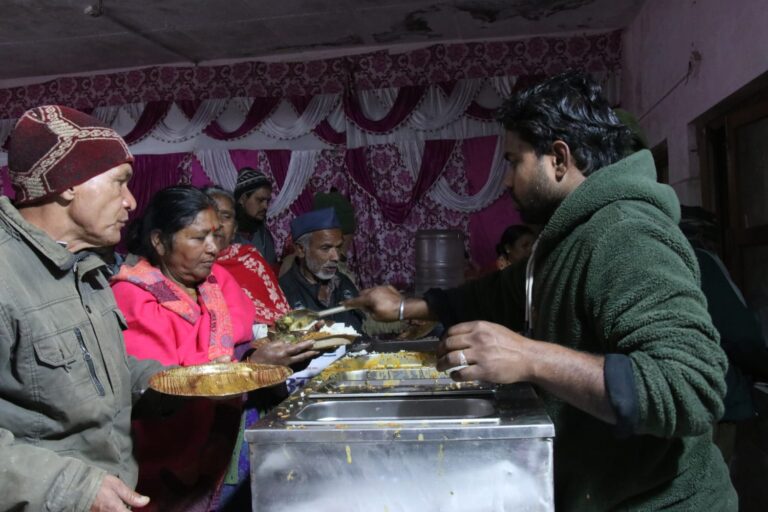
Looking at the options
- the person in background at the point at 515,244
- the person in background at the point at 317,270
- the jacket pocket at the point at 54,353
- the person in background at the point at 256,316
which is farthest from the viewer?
the person in background at the point at 515,244

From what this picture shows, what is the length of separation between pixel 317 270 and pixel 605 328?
322 cm

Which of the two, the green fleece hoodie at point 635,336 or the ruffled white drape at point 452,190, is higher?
the ruffled white drape at point 452,190

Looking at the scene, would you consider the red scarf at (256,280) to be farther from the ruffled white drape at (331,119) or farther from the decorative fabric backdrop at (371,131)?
the ruffled white drape at (331,119)

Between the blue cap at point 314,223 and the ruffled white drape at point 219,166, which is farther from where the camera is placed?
the ruffled white drape at point 219,166

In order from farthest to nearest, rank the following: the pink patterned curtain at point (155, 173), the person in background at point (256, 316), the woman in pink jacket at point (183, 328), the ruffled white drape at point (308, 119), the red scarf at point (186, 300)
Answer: the pink patterned curtain at point (155, 173), the ruffled white drape at point (308, 119), the person in background at point (256, 316), the red scarf at point (186, 300), the woman in pink jacket at point (183, 328)

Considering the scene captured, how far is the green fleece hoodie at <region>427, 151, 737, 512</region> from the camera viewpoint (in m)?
1.15

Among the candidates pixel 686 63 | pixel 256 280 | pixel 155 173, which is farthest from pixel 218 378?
pixel 155 173

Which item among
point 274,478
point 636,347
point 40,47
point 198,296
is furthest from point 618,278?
point 40,47

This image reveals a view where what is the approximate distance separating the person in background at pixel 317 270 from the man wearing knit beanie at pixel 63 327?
246cm

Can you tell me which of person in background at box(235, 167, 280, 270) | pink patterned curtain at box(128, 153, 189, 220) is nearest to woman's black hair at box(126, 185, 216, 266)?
person in background at box(235, 167, 280, 270)

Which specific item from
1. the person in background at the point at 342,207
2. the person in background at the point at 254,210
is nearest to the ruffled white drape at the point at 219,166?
the person in background at the point at 342,207

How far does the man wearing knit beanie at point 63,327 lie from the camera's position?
136 cm

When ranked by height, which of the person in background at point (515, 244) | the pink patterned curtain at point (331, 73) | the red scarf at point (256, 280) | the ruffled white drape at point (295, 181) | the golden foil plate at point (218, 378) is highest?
the pink patterned curtain at point (331, 73)

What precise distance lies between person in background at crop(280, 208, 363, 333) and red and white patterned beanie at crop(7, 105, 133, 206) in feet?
8.62
